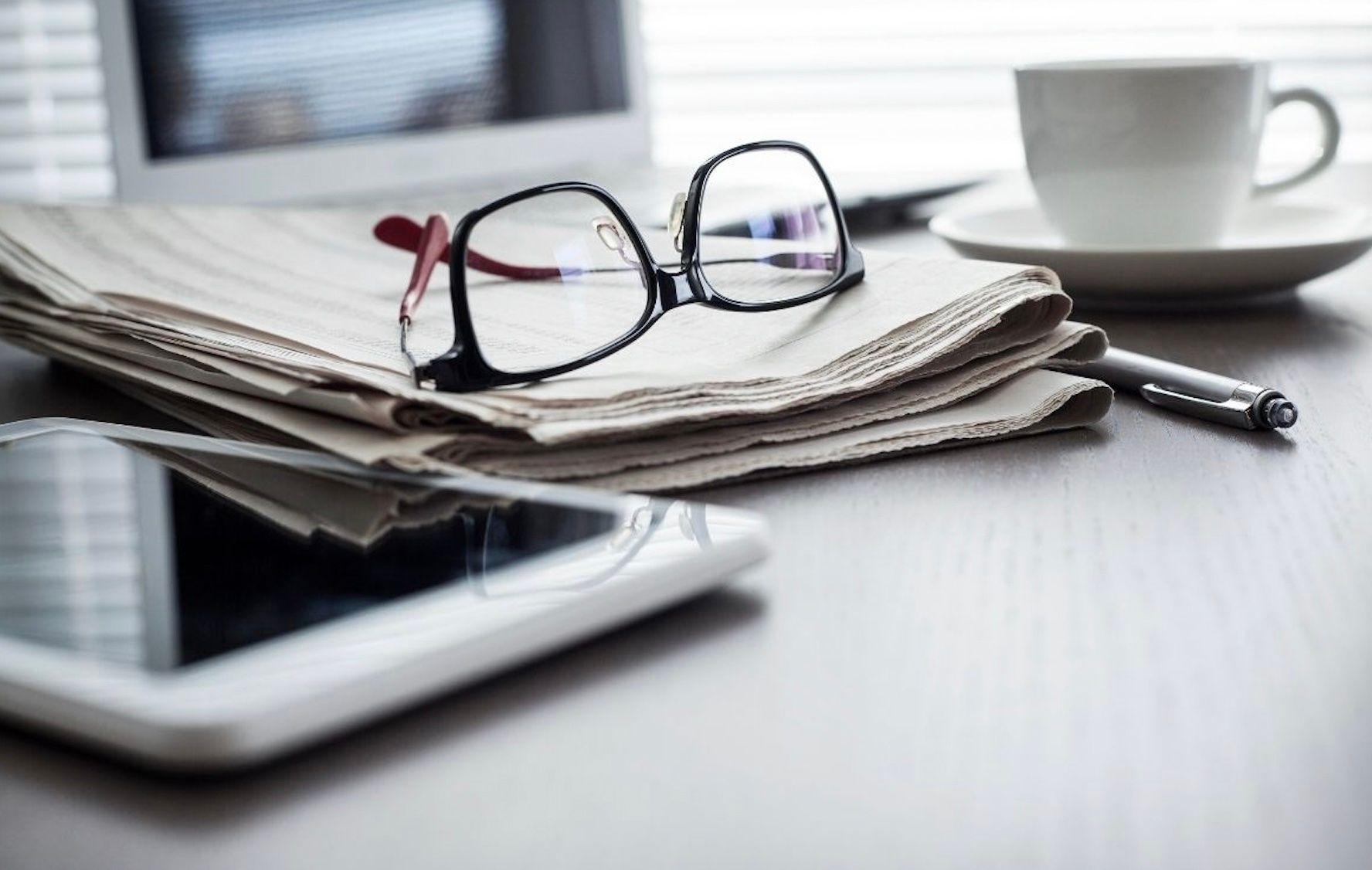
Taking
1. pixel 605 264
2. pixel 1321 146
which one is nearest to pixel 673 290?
pixel 605 264

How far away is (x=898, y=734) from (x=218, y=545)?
0.17 m

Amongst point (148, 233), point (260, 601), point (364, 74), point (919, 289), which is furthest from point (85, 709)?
point (364, 74)

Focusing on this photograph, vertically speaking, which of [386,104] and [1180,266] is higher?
[386,104]

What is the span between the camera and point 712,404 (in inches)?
16.2

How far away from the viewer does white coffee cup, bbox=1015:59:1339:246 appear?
628mm

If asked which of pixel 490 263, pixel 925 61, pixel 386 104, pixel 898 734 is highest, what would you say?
pixel 925 61

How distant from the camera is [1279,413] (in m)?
0.45

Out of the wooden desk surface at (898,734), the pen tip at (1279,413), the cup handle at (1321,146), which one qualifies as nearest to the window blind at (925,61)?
the cup handle at (1321,146)

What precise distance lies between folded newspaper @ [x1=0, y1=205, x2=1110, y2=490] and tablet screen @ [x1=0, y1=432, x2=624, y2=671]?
3 cm

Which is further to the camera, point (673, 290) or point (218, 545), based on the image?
point (673, 290)

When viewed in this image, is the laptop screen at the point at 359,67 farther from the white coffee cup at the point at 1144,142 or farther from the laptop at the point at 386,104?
the white coffee cup at the point at 1144,142

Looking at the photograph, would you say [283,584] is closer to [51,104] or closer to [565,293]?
[565,293]

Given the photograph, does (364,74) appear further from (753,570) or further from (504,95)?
(753,570)

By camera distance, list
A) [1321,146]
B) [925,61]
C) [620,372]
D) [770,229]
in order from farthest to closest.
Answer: [925,61] < [1321,146] < [770,229] < [620,372]
